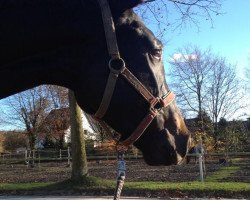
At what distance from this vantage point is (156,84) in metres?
2.30

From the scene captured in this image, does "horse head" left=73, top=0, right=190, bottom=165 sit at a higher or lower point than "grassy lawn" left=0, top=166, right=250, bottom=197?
higher

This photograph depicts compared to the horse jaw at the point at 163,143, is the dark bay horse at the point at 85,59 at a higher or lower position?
higher

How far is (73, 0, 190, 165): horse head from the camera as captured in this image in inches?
84.4

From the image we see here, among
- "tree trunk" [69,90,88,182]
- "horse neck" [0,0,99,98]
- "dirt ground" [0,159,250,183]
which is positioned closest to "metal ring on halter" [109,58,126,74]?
"horse neck" [0,0,99,98]

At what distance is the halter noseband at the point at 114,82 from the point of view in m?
2.12

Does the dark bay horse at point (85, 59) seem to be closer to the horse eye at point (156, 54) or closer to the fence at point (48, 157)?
the horse eye at point (156, 54)

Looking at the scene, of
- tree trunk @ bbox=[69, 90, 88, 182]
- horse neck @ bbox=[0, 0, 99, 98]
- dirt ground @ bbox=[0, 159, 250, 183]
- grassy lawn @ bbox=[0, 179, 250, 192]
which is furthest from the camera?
dirt ground @ bbox=[0, 159, 250, 183]

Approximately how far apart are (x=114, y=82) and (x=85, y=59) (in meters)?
0.19

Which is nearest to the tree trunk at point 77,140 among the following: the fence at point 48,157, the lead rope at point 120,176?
the fence at point 48,157

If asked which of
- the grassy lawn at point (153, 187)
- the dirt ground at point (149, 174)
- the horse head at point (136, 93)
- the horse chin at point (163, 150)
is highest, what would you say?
the horse head at point (136, 93)

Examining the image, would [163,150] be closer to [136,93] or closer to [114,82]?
[136,93]

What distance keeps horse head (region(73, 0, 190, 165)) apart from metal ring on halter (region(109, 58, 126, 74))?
28 millimetres

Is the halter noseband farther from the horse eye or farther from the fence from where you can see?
the fence

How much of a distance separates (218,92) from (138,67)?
46832mm
